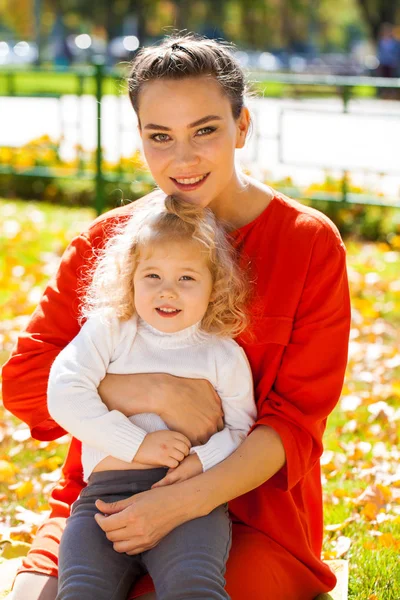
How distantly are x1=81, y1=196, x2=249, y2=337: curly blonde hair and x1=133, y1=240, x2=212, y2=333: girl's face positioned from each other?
3cm

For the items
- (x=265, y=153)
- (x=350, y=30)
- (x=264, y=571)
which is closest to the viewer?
(x=264, y=571)

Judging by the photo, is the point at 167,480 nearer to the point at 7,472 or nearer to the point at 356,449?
the point at 7,472

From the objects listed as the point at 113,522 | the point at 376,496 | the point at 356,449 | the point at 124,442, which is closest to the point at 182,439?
the point at 124,442

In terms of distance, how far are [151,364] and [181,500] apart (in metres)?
0.40

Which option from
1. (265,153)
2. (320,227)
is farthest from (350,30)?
(320,227)

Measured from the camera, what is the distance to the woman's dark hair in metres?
2.50

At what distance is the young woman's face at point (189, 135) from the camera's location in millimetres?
2506

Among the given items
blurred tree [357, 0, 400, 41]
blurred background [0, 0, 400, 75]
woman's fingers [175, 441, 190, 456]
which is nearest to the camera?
woman's fingers [175, 441, 190, 456]

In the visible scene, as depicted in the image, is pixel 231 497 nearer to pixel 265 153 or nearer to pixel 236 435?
pixel 236 435

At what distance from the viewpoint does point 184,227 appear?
2.47 m

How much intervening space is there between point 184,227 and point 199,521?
0.77m

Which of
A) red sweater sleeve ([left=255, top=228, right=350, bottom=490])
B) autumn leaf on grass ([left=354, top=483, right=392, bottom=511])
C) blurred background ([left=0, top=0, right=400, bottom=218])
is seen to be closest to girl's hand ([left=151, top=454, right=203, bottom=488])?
red sweater sleeve ([left=255, top=228, right=350, bottom=490])

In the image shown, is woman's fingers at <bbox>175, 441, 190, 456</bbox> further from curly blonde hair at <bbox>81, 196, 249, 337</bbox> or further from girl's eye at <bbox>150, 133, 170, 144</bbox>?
girl's eye at <bbox>150, 133, 170, 144</bbox>

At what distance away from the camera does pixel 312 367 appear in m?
Answer: 2.55
